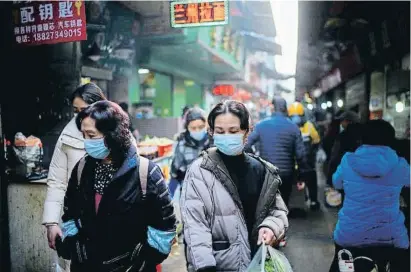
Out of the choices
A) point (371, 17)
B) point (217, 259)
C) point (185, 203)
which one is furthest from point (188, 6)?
point (371, 17)

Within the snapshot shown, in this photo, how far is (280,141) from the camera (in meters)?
6.16

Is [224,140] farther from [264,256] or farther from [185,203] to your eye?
[264,256]

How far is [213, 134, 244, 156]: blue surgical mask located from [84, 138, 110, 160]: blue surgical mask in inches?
28.9

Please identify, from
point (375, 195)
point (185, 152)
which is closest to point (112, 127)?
point (375, 195)

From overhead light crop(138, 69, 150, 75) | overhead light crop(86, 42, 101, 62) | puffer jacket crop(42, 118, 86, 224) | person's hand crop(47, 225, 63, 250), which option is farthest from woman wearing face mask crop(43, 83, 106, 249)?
overhead light crop(138, 69, 150, 75)

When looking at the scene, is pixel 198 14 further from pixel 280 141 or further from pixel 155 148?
pixel 155 148

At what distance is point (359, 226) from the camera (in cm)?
355

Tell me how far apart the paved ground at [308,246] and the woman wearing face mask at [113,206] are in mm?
2808

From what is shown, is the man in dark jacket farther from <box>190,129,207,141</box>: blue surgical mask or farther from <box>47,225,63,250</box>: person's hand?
<box>47,225,63,250</box>: person's hand

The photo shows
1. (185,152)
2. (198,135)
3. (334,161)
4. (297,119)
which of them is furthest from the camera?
(297,119)

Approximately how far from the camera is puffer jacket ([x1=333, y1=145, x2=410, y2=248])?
11.3 ft

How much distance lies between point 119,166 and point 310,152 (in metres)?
7.12

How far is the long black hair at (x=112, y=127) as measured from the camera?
8.84 feet

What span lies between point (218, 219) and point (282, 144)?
3788mm
